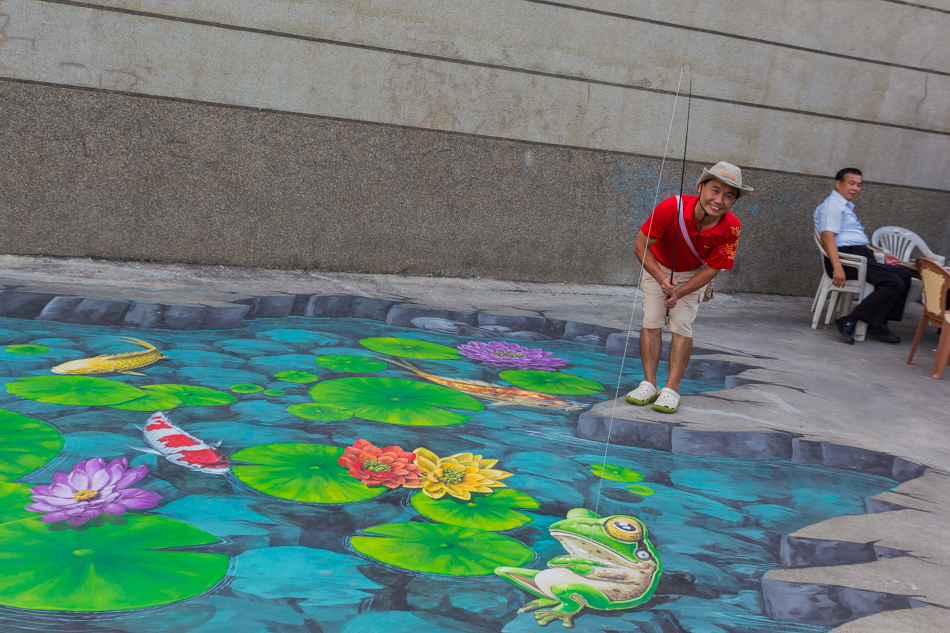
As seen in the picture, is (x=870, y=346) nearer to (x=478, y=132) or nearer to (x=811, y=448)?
(x=811, y=448)

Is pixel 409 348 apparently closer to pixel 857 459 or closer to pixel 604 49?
pixel 857 459

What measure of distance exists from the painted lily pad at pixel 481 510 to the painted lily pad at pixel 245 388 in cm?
137

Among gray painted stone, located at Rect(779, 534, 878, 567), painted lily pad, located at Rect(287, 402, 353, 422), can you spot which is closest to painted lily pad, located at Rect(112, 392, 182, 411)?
painted lily pad, located at Rect(287, 402, 353, 422)

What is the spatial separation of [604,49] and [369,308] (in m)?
3.52

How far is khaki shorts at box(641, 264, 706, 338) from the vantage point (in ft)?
14.9

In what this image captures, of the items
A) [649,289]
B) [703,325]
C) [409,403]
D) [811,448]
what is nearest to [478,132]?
[703,325]

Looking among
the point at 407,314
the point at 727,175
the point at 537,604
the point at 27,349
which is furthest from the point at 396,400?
the point at 727,175

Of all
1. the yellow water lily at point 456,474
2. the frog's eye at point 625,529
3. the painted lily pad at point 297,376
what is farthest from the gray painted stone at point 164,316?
the frog's eye at point 625,529

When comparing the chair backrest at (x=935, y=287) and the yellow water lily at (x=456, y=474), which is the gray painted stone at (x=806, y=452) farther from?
the chair backrest at (x=935, y=287)

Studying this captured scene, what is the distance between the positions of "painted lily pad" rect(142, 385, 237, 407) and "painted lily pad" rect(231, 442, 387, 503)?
58cm

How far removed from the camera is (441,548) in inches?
108

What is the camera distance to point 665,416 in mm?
4371

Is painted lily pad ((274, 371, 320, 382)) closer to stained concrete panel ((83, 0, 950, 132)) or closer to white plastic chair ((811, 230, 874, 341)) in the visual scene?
stained concrete panel ((83, 0, 950, 132))

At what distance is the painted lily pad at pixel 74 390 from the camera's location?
3617 millimetres
